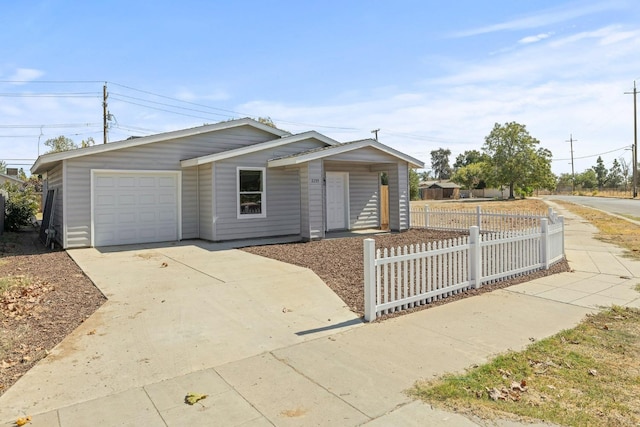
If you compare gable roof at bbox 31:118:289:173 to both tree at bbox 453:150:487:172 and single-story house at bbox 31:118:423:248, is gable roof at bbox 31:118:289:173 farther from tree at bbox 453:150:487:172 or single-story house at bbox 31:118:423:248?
tree at bbox 453:150:487:172

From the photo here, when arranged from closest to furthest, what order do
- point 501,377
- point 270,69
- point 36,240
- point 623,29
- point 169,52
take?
point 501,377 < point 623,29 < point 36,240 < point 169,52 < point 270,69

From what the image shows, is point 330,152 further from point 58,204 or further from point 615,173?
point 615,173

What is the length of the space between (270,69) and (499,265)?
15.7 m

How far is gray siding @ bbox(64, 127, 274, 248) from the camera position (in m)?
11.2

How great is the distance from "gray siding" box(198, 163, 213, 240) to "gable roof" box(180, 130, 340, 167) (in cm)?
58

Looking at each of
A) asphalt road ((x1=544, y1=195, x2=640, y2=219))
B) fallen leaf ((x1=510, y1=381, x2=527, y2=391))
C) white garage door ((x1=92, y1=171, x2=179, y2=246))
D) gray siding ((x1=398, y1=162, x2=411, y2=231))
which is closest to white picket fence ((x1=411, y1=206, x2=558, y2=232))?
gray siding ((x1=398, y1=162, x2=411, y2=231))

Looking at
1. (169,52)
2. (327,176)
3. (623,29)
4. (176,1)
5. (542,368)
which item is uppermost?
(169,52)

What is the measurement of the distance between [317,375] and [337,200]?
12.2 metres

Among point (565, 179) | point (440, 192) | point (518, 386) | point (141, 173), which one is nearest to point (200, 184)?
point (141, 173)

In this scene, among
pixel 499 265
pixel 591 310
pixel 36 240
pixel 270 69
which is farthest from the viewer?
pixel 270 69

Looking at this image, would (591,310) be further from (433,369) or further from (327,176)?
(327,176)

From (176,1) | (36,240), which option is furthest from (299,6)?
(36,240)

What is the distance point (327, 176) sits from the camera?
50.6 feet

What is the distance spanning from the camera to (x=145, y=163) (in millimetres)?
12203
